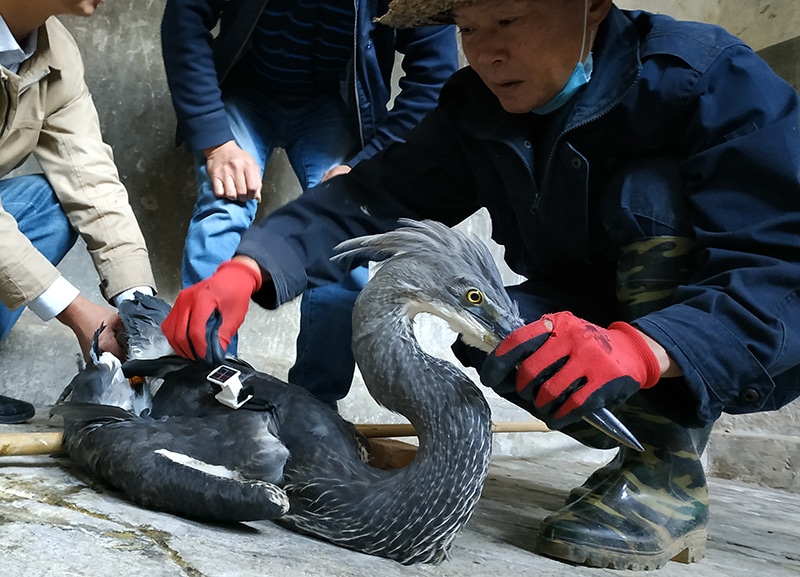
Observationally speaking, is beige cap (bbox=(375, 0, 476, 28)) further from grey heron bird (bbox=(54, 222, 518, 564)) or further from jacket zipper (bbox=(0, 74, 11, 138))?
jacket zipper (bbox=(0, 74, 11, 138))

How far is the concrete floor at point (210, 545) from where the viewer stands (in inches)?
30.4

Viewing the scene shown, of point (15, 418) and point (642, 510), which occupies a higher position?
point (15, 418)

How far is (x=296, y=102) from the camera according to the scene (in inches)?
80.6

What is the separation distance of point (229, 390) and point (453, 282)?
1.22ft

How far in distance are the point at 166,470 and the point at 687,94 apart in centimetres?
97

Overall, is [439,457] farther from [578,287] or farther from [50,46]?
[50,46]

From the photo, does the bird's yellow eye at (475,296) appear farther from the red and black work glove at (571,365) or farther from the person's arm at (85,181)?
the person's arm at (85,181)

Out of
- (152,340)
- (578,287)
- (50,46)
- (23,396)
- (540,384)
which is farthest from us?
(23,396)

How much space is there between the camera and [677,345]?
0.96 metres

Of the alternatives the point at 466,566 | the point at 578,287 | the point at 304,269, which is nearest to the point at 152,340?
the point at 304,269

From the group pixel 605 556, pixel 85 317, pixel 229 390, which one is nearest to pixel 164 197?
pixel 85 317

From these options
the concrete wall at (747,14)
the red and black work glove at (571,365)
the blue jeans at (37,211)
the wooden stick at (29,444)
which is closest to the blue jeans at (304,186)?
the blue jeans at (37,211)

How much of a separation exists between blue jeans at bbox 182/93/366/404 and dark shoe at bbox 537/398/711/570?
2.63 feet

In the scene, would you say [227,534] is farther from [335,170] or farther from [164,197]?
[164,197]
